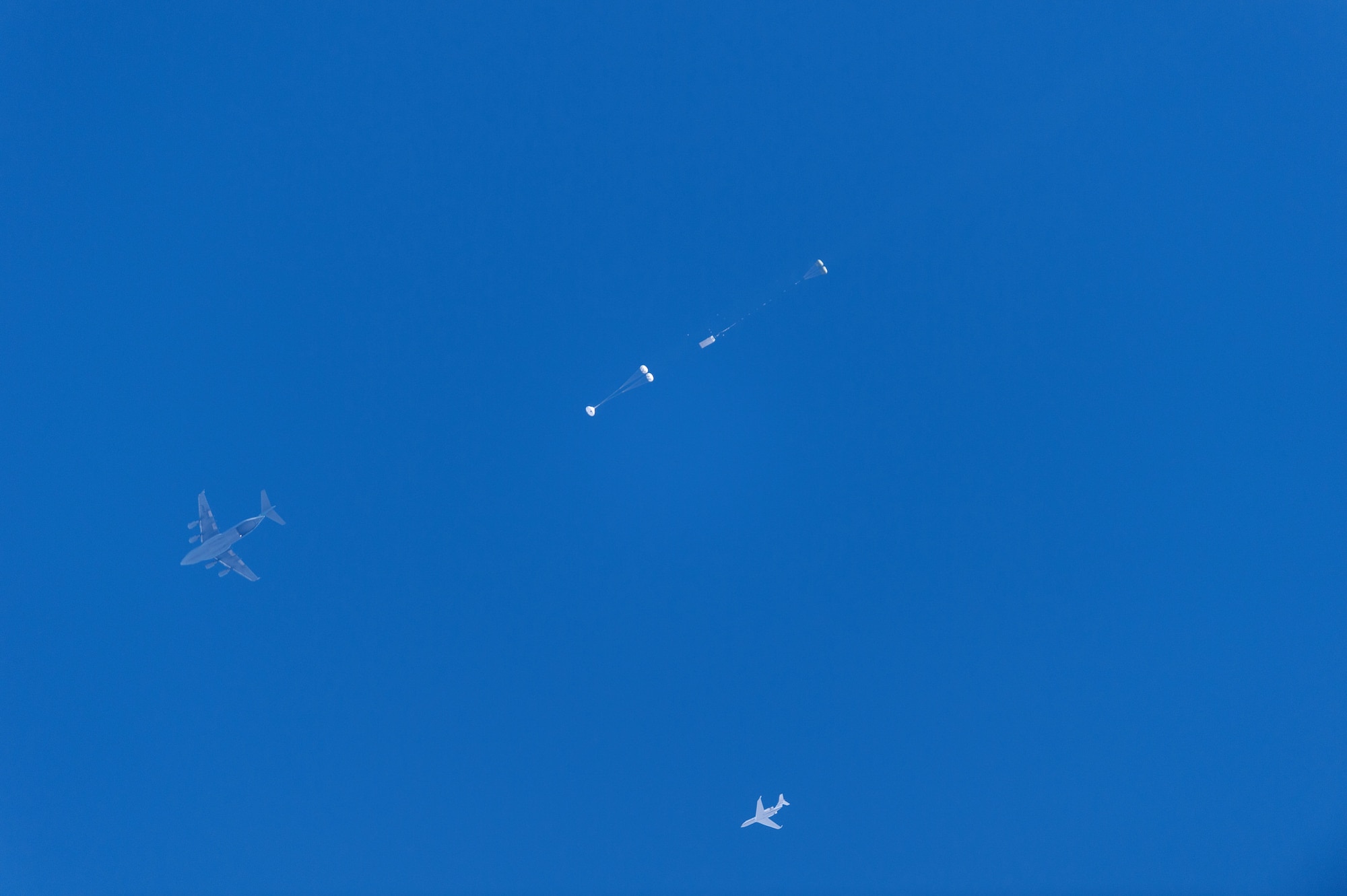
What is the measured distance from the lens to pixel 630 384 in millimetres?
25984

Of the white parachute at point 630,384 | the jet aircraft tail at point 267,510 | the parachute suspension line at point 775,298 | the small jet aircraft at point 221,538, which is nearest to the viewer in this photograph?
the small jet aircraft at point 221,538

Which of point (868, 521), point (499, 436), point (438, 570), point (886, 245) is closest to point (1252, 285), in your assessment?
point (886, 245)

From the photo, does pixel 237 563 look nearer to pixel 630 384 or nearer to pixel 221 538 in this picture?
pixel 221 538

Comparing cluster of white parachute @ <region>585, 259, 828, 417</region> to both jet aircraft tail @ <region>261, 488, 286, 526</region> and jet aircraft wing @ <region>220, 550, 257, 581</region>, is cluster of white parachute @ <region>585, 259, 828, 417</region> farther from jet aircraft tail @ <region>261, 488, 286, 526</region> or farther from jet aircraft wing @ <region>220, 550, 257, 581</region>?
jet aircraft wing @ <region>220, 550, 257, 581</region>

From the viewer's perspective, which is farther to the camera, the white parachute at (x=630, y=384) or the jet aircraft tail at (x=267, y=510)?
the white parachute at (x=630, y=384)

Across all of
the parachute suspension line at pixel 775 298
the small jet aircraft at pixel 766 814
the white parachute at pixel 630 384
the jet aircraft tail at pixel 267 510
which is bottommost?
the small jet aircraft at pixel 766 814

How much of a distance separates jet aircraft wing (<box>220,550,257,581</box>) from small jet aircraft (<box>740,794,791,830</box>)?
1935cm

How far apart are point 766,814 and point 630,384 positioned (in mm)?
15829

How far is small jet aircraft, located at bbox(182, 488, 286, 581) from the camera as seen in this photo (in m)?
24.8

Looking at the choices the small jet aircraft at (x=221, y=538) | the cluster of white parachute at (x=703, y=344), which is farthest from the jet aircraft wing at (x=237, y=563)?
the cluster of white parachute at (x=703, y=344)

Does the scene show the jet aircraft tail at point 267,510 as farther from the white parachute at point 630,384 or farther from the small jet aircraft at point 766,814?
the small jet aircraft at point 766,814

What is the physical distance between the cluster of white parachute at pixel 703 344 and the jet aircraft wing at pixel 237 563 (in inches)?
509

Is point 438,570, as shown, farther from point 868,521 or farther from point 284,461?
point 868,521

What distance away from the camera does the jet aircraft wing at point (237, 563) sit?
25.7 metres
